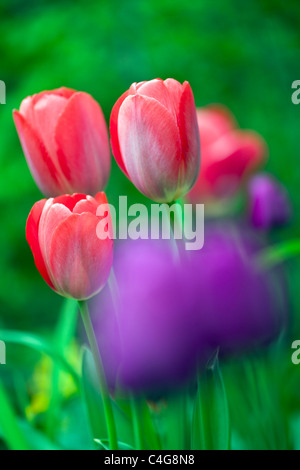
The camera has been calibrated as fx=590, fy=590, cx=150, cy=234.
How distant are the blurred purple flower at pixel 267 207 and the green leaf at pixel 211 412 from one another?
0.15m

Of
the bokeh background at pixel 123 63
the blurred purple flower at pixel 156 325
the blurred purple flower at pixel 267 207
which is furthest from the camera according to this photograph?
the bokeh background at pixel 123 63

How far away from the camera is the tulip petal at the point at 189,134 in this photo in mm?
254

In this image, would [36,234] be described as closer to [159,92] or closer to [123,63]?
[159,92]

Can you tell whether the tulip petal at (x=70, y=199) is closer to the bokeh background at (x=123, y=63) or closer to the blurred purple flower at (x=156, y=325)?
the blurred purple flower at (x=156, y=325)

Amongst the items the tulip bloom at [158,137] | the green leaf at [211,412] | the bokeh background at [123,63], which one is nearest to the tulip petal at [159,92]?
the tulip bloom at [158,137]

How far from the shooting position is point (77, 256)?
248 mm

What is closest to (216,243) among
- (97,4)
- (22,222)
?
(22,222)

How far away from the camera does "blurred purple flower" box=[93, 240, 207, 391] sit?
23 cm

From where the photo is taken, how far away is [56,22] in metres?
0.82

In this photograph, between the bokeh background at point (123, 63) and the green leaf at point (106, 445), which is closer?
the green leaf at point (106, 445)

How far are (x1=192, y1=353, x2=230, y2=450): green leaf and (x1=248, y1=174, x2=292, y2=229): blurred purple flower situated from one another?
15 centimetres

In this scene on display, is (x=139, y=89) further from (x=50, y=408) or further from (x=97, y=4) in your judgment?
(x=97, y=4)

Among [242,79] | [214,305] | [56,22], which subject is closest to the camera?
[214,305]

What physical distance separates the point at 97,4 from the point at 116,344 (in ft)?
2.51
